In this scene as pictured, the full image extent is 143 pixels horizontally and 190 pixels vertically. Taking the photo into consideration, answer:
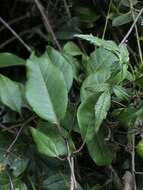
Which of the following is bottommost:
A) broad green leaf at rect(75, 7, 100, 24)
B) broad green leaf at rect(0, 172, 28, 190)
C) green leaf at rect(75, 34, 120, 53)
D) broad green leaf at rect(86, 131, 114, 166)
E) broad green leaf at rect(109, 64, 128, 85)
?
broad green leaf at rect(0, 172, 28, 190)

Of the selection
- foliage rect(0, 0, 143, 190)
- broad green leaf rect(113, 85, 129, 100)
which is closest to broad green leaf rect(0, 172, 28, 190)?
foliage rect(0, 0, 143, 190)

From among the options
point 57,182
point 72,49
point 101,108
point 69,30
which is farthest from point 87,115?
point 69,30

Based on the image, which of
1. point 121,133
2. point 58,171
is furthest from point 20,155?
point 121,133

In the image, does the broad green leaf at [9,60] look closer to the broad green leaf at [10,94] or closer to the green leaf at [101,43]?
the broad green leaf at [10,94]

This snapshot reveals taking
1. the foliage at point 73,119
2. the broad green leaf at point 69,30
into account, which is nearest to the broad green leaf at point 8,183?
the foliage at point 73,119

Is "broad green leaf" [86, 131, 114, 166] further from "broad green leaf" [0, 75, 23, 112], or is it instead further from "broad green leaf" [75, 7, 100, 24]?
"broad green leaf" [75, 7, 100, 24]

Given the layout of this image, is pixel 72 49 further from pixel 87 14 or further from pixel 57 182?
pixel 57 182
